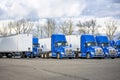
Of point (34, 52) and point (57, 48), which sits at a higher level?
point (57, 48)

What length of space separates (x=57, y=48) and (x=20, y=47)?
7359 mm

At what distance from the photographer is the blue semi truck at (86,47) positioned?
46.0m

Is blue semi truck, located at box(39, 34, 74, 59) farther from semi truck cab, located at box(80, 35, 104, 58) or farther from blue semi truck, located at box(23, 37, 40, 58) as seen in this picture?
blue semi truck, located at box(23, 37, 40, 58)

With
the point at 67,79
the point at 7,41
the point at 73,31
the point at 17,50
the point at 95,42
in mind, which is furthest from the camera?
the point at 73,31

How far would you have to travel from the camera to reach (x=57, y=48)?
1909 inches

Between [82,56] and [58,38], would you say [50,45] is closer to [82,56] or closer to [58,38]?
[58,38]

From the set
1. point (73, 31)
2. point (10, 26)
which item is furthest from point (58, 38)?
point (10, 26)

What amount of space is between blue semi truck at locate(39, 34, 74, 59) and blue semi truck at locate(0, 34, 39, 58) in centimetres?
292

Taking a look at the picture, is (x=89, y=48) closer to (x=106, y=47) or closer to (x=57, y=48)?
(x=106, y=47)

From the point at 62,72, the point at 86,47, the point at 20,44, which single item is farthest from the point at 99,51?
the point at 62,72

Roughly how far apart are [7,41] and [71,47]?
45.6 feet

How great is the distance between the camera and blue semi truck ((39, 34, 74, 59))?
4697 cm

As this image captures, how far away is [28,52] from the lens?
53375mm

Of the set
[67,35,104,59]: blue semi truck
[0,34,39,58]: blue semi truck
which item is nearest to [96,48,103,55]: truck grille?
[67,35,104,59]: blue semi truck
